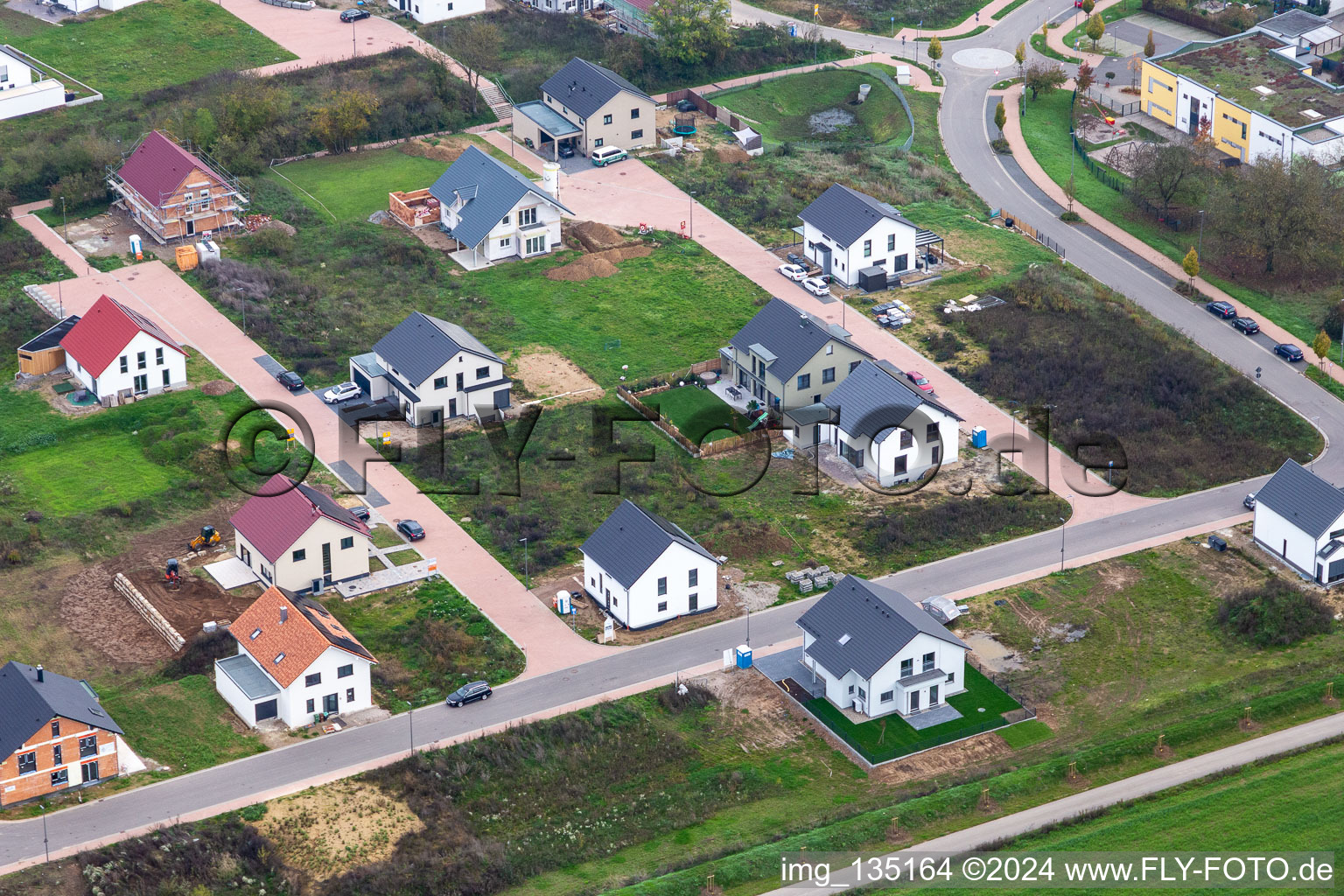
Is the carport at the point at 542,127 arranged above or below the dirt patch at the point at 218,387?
above

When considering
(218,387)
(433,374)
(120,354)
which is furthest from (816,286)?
(120,354)

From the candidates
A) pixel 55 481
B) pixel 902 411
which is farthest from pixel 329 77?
pixel 902 411

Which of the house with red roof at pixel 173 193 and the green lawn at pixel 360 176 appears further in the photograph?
the green lawn at pixel 360 176

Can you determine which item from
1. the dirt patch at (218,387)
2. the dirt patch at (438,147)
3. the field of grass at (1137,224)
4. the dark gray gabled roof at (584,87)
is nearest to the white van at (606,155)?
the dark gray gabled roof at (584,87)

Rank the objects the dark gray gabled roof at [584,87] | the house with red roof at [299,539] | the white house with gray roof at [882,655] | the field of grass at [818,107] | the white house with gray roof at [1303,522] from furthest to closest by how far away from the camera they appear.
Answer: the field of grass at [818,107] < the dark gray gabled roof at [584,87] < the white house with gray roof at [1303,522] < the house with red roof at [299,539] < the white house with gray roof at [882,655]

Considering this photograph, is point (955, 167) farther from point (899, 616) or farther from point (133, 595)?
point (133, 595)

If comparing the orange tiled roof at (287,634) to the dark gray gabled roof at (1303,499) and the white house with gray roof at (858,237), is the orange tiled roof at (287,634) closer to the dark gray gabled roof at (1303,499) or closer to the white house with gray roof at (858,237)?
the dark gray gabled roof at (1303,499)

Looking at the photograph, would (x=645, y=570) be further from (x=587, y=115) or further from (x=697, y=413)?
(x=587, y=115)
